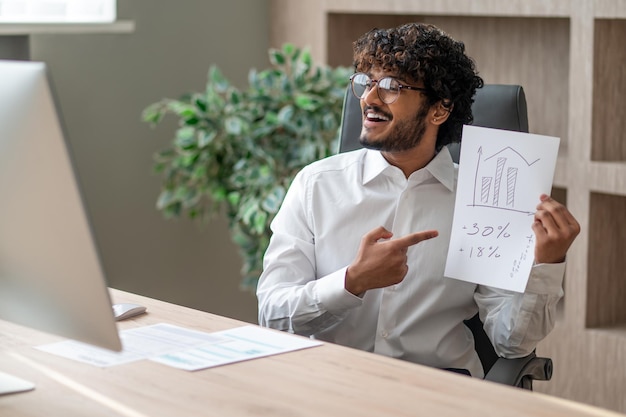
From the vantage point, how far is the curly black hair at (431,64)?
204cm

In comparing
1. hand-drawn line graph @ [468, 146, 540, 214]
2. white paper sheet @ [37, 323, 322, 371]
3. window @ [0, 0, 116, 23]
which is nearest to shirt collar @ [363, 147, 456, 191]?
hand-drawn line graph @ [468, 146, 540, 214]

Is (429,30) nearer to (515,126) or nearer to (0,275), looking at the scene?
(515,126)

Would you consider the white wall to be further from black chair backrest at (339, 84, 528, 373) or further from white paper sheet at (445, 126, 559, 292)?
white paper sheet at (445, 126, 559, 292)

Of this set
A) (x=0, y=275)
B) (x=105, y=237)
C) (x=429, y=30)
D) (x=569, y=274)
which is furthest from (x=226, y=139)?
(x=0, y=275)

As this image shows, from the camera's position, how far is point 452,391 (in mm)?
1408

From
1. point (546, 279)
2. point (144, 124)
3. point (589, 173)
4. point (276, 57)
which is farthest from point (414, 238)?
point (144, 124)

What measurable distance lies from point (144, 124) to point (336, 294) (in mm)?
1940

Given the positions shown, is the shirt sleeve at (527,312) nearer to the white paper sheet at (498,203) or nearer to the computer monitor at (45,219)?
the white paper sheet at (498,203)

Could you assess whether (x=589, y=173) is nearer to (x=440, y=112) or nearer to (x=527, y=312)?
(x=440, y=112)

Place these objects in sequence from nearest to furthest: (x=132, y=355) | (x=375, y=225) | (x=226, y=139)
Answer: (x=132, y=355)
(x=375, y=225)
(x=226, y=139)

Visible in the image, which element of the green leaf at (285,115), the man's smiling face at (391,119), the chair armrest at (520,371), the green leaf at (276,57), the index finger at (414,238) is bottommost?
the chair armrest at (520,371)

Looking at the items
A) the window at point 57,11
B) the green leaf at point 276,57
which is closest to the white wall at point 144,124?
the window at point 57,11

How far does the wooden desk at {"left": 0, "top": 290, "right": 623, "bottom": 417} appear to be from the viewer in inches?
52.6

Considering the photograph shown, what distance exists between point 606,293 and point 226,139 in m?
1.29
